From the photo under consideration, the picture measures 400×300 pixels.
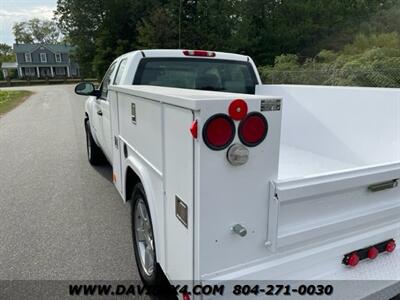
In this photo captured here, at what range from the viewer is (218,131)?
149 centimetres

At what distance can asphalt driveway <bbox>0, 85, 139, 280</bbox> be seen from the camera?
10.6ft

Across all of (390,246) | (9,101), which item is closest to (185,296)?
(390,246)

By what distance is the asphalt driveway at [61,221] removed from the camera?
10.6 ft

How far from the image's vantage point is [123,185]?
317 cm

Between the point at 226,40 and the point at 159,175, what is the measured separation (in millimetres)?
31577

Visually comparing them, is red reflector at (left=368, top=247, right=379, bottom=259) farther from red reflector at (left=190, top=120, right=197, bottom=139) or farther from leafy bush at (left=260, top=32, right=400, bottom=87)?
leafy bush at (left=260, top=32, right=400, bottom=87)

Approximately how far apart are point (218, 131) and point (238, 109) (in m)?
0.14

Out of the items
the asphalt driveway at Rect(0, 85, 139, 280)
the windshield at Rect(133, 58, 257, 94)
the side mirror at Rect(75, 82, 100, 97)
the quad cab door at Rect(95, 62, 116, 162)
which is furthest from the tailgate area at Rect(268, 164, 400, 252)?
the side mirror at Rect(75, 82, 100, 97)

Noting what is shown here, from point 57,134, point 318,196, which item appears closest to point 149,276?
point 318,196

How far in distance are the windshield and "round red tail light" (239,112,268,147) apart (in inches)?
101

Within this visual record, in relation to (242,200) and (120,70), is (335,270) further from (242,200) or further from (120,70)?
(120,70)

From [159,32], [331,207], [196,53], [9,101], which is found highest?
[159,32]

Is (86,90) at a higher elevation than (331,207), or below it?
higher

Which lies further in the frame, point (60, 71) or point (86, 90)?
point (60, 71)
